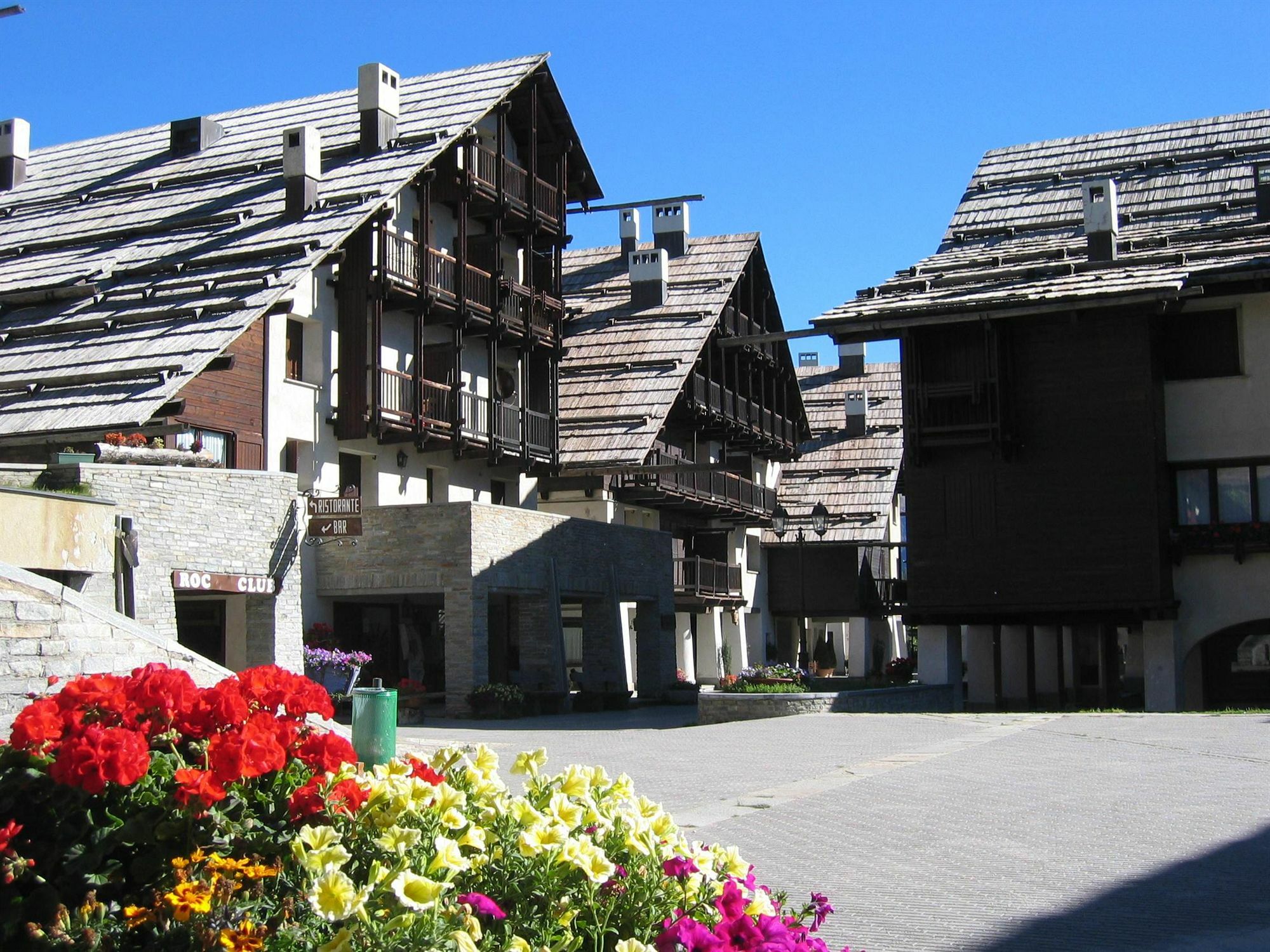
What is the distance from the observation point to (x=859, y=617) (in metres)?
51.1

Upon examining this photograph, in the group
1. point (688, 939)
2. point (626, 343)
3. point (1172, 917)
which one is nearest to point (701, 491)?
point (626, 343)

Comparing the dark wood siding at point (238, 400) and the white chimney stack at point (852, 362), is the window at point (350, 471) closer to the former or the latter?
the dark wood siding at point (238, 400)

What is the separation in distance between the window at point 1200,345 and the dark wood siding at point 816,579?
1968cm

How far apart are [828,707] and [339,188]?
14.0 metres

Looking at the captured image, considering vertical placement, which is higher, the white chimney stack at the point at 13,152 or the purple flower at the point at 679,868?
the white chimney stack at the point at 13,152

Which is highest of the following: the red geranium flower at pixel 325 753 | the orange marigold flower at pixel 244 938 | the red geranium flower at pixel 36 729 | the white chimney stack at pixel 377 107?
the white chimney stack at pixel 377 107

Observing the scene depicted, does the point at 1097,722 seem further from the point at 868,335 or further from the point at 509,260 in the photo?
the point at 509,260

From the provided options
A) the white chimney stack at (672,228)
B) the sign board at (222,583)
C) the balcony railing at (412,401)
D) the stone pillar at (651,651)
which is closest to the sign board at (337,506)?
the sign board at (222,583)

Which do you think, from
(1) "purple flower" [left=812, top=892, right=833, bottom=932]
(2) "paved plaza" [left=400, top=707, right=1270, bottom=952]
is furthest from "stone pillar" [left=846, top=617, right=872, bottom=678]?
(1) "purple flower" [left=812, top=892, right=833, bottom=932]

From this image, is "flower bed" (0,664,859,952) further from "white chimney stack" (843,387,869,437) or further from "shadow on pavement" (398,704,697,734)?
"white chimney stack" (843,387,869,437)

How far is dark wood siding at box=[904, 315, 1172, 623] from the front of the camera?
1182 inches

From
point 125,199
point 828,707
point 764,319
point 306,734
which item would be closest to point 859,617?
point 764,319

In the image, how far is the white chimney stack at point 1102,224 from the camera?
33281mm

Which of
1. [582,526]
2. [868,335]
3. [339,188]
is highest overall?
[339,188]
